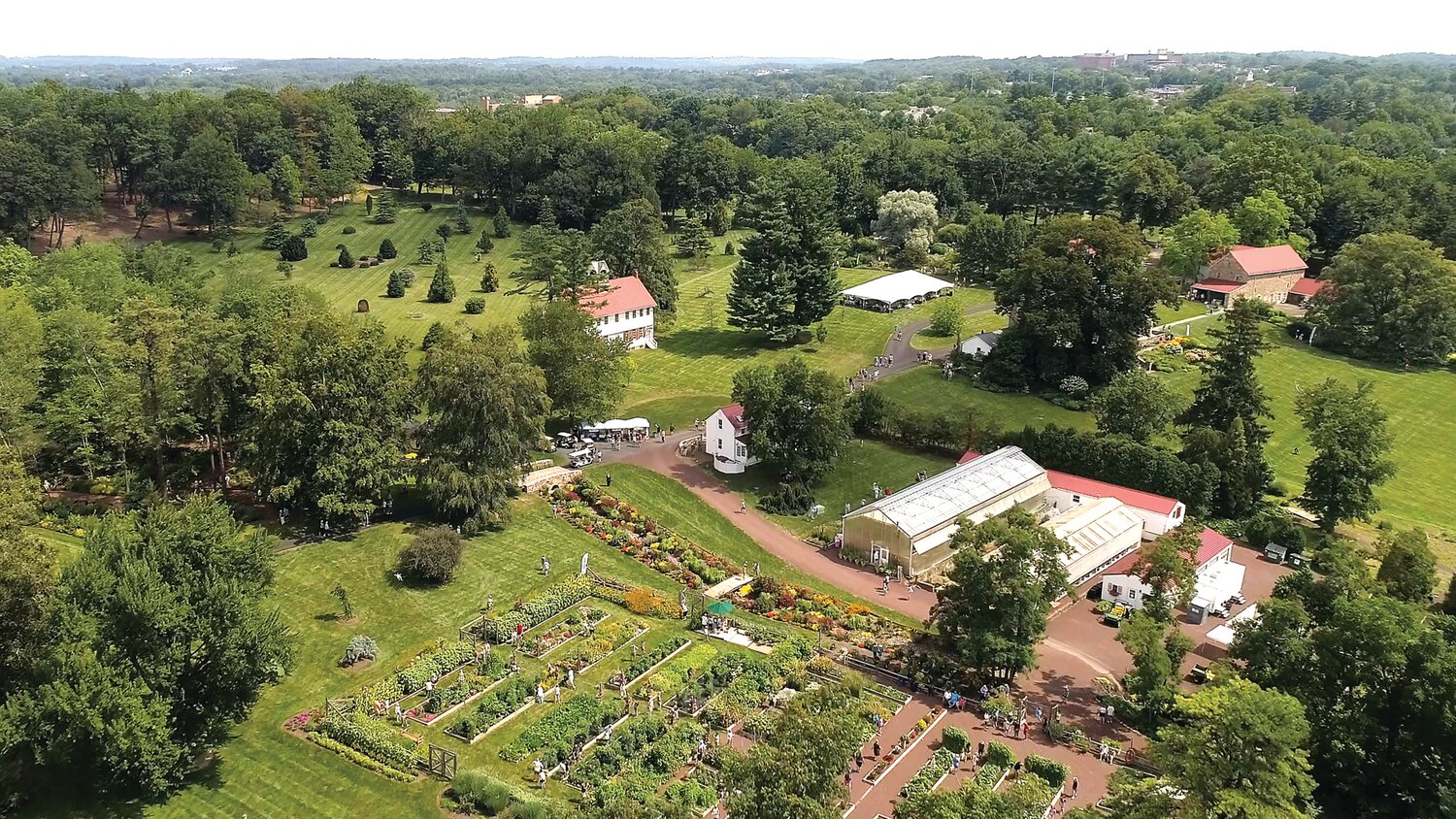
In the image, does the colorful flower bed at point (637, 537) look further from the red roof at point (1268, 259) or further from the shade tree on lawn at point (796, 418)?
the red roof at point (1268, 259)

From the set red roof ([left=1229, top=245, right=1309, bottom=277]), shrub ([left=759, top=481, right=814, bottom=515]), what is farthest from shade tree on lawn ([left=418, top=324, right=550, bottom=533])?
red roof ([left=1229, top=245, right=1309, bottom=277])

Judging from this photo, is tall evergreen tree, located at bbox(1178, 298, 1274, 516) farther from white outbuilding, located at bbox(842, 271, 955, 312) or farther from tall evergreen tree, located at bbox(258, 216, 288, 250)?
tall evergreen tree, located at bbox(258, 216, 288, 250)

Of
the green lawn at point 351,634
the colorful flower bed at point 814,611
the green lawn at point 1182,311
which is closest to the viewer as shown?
the green lawn at point 351,634

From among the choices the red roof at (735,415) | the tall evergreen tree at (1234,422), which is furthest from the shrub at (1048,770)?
the tall evergreen tree at (1234,422)

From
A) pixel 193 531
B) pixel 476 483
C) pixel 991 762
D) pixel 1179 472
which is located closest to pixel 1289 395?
pixel 1179 472

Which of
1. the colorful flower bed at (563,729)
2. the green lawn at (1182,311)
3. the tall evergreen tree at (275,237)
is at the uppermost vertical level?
the tall evergreen tree at (275,237)
